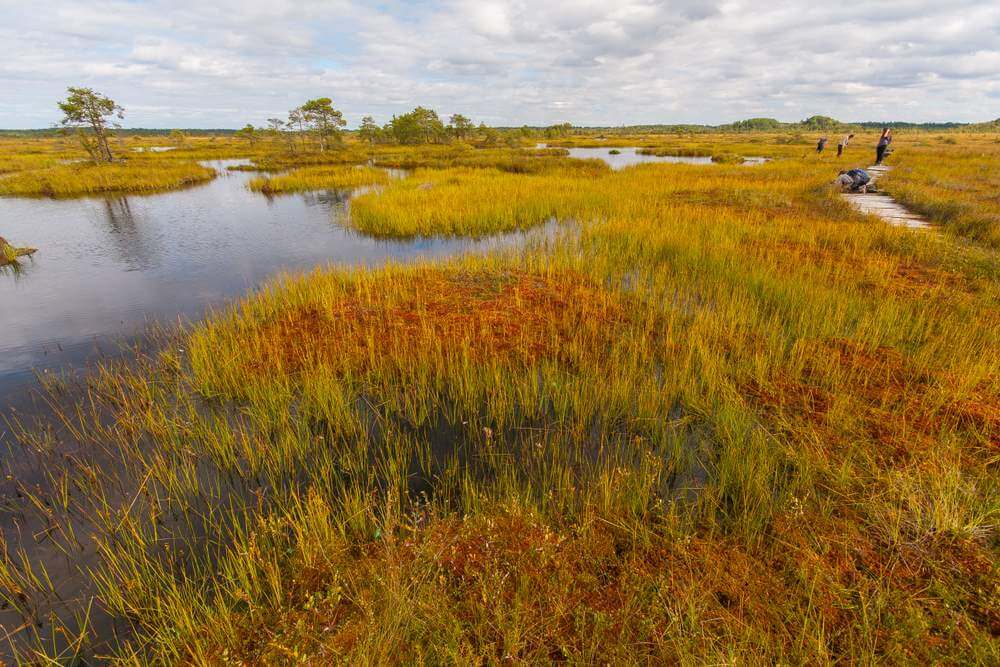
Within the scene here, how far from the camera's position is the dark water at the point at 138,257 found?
8.19 metres

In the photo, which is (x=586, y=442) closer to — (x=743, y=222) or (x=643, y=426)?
(x=643, y=426)

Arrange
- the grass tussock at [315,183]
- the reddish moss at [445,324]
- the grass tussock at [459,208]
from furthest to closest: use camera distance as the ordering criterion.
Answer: the grass tussock at [315,183] < the grass tussock at [459,208] < the reddish moss at [445,324]

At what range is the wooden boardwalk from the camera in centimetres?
1323

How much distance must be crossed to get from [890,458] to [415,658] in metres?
5.12

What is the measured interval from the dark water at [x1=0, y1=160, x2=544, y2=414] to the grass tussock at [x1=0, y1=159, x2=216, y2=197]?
2.43 m

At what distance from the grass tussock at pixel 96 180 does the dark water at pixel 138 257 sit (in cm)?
243

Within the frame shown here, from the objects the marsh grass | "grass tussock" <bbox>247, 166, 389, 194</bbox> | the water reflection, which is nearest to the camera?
the marsh grass

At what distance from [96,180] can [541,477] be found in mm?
38727

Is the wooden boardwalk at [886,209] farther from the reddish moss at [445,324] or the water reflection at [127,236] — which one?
the water reflection at [127,236]

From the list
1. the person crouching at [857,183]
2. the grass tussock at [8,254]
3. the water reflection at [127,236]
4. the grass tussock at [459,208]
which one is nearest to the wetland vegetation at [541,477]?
the grass tussock at [459,208]

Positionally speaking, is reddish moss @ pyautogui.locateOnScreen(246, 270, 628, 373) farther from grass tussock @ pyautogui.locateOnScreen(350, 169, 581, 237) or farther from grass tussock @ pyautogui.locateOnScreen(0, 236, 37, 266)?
grass tussock @ pyautogui.locateOnScreen(0, 236, 37, 266)

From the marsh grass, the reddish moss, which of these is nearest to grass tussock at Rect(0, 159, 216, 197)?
the reddish moss

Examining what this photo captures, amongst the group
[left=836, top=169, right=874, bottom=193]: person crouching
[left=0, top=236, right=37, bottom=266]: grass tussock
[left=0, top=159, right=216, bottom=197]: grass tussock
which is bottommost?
[left=0, top=236, right=37, bottom=266]: grass tussock

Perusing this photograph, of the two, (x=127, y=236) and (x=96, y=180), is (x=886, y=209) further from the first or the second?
(x=96, y=180)
